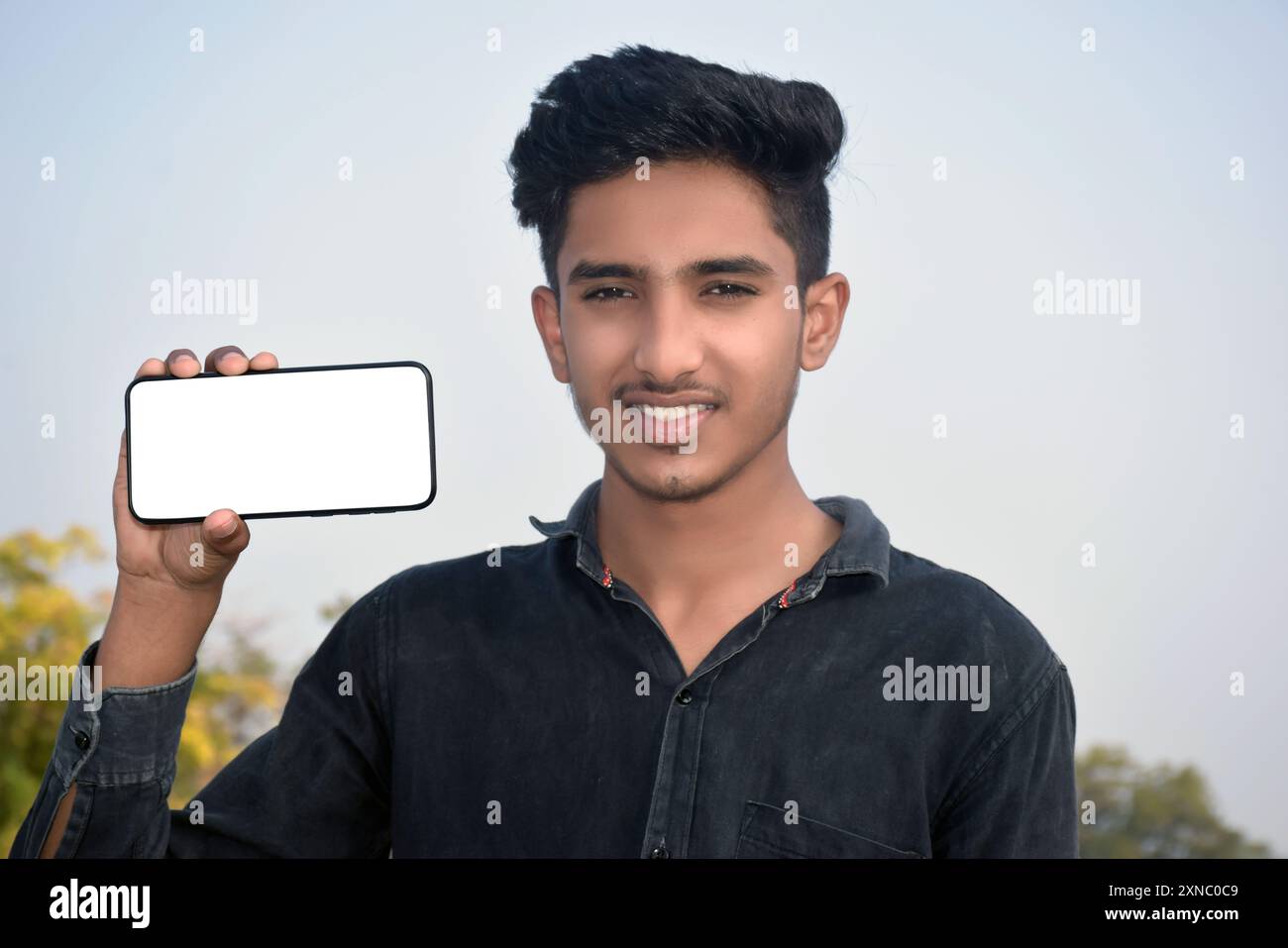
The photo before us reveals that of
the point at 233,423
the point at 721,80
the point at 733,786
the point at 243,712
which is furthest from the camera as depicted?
the point at 243,712

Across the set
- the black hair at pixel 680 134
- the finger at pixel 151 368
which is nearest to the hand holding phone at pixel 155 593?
the finger at pixel 151 368

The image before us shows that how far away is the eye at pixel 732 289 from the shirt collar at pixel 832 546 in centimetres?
66

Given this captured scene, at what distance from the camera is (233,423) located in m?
2.93

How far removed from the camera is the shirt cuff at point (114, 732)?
3094mm

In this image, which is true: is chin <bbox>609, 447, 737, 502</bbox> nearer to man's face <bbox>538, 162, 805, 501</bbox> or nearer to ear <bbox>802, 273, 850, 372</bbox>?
man's face <bbox>538, 162, 805, 501</bbox>

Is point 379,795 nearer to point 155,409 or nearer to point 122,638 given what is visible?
point 122,638

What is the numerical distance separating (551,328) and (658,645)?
3.34 ft

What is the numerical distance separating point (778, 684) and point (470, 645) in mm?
890

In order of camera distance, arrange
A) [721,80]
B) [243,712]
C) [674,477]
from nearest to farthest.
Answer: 1. [674,477]
2. [721,80]
3. [243,712]

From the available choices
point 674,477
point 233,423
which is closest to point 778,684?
point 674,477

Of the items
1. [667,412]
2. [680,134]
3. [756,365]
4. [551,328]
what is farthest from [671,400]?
[680,134]

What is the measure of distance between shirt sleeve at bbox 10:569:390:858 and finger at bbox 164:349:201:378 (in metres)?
0.75

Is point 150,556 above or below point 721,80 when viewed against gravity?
below

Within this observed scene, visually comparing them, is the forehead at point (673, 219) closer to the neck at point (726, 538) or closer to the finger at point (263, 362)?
the neck at point (726, 538)
